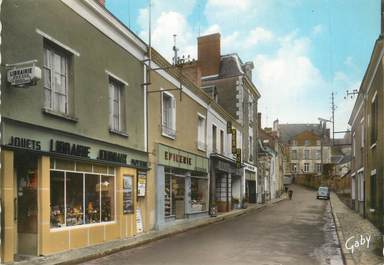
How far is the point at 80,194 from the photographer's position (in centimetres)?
1155

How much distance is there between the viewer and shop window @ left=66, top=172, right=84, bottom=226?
11.0 metres

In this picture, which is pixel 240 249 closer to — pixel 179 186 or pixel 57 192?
pixel 57 192

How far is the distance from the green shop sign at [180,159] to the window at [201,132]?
616 mm

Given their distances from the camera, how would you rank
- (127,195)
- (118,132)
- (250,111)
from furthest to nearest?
(250,111) → (127,195) → (118,132)

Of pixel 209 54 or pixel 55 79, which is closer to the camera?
pixel 55 79

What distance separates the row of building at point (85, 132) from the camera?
9.13 meters

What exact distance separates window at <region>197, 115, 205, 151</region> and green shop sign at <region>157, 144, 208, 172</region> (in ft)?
2.02

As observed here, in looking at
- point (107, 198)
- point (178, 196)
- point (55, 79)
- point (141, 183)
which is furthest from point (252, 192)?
point (55, 79)

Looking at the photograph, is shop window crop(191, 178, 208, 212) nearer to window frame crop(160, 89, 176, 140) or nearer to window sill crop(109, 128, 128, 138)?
window frame crop(160, 89, 176, 140)

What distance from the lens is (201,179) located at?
73.3 feet

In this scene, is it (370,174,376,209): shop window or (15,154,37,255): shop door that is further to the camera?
(370,174,376,209): shop window

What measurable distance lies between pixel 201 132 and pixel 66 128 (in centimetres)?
1248

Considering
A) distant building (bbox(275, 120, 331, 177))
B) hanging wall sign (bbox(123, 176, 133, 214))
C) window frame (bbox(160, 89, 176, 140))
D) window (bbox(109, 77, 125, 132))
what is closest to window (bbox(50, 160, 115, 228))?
hanging wall sign (bbox(123, 176, 133, 214))

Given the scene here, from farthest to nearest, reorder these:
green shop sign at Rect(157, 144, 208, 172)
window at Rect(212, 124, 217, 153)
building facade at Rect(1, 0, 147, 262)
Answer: window at Rect(212, 124, 217, 153)
green shop sign at Rect(157, 144, 208, 172)
building facade at Rect(1, 0, 147, 262)
